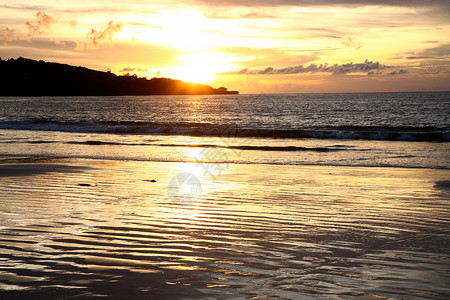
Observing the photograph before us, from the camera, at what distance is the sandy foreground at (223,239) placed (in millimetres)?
4520

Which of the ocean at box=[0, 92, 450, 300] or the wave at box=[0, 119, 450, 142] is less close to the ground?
the wave at box=[0, 119, 450, 142]

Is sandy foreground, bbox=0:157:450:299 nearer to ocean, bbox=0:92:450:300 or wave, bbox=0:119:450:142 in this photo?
ocean, bbox=0:92:450:300

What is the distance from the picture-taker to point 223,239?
20.6 feet

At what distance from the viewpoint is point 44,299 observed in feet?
13.6

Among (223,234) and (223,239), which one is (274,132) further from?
(223,239)

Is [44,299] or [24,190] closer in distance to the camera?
[44,299]

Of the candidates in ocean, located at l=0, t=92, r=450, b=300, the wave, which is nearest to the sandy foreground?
ocean, located at l=0, t=92, r=450, b=300

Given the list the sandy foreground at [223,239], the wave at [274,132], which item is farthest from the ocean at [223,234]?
the wave at [274,132]

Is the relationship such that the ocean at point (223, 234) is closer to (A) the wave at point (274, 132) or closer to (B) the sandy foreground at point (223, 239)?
(B) the sandy foreground at point (223, 239)

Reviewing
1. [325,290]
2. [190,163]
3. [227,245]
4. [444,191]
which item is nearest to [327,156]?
[190,163]

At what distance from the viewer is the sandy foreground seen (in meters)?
4.52

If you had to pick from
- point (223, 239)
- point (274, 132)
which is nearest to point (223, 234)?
point (223, 239)

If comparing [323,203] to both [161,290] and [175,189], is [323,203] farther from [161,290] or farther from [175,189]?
[161,290]

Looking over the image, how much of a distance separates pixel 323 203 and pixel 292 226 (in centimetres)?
226
